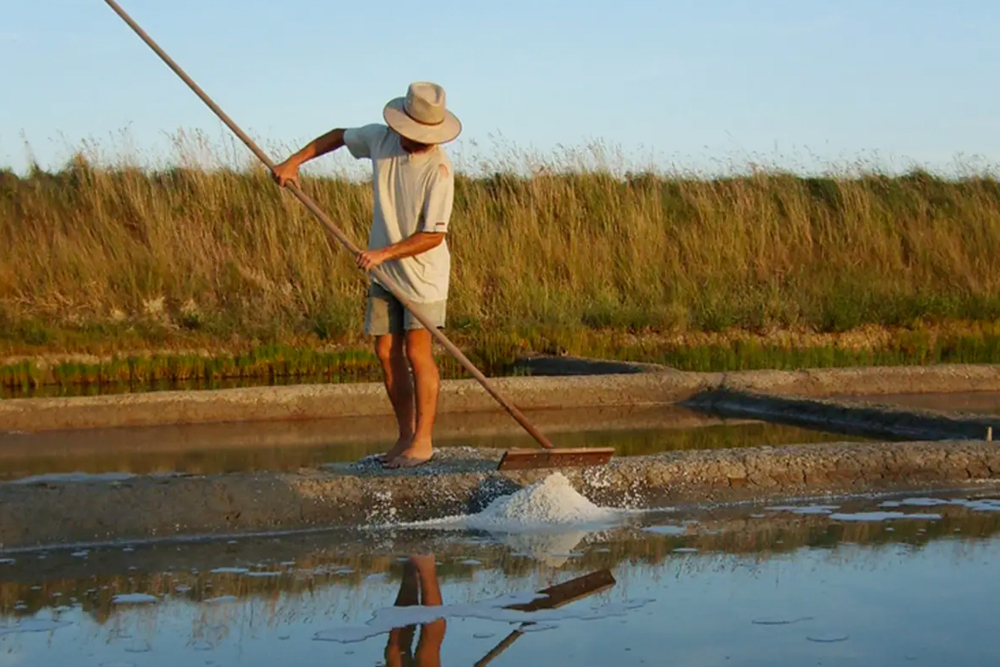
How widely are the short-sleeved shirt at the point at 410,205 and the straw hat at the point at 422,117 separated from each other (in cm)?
12

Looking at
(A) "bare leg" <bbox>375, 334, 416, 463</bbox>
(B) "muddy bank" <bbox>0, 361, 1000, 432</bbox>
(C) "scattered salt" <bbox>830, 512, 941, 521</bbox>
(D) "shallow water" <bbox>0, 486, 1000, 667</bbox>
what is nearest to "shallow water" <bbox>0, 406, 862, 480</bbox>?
(B) "muddy bank" <bbox>0, 361, 1000, 432</bbox>

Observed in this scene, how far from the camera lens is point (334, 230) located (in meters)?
5.95

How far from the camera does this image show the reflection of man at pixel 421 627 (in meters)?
3.55

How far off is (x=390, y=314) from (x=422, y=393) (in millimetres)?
329

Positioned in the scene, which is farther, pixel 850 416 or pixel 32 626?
pixel 850 416

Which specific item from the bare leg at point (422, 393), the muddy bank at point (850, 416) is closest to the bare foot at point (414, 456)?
the bare leg at point (422, 393)

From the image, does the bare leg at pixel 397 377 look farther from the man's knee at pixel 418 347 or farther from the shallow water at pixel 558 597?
the shallow water at pixel 558 597

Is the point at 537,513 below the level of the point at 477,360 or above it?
below

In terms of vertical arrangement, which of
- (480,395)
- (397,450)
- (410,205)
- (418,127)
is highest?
(418,127)

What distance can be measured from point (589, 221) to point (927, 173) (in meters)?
5.71

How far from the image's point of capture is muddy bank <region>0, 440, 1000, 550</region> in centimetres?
509

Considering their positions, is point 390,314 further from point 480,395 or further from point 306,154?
point 480,395

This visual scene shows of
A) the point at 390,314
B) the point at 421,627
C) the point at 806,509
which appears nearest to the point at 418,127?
the point at 390,314

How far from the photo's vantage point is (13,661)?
360 centimetres
